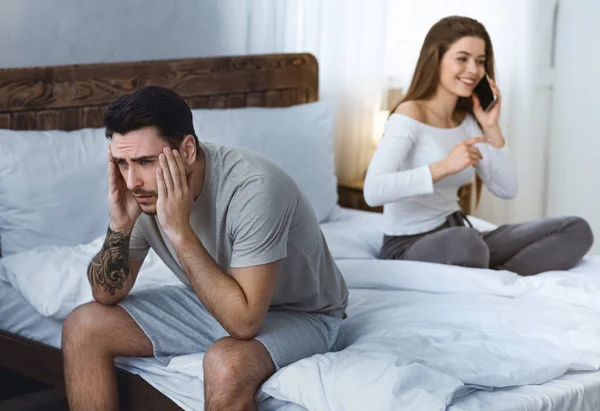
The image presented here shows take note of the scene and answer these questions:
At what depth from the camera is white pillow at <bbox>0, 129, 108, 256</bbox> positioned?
8.42ft

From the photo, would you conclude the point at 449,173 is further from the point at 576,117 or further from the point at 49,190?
the point at 576,117

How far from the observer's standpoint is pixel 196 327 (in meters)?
2.01

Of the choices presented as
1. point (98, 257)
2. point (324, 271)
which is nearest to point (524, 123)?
point (324, 271)

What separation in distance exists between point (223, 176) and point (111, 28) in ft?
4.34

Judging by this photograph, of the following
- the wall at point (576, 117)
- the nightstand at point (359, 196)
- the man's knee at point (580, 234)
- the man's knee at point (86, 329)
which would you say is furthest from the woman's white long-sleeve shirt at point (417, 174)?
the wall at point (576, 117)

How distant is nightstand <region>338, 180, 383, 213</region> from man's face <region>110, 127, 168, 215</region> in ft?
5.56

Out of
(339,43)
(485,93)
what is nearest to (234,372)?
(485,93)

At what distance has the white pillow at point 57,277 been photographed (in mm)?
2205

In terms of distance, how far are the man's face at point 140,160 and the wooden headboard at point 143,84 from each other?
96cm

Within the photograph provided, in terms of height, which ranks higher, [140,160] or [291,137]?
[140,160]

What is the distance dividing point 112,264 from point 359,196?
1645 millimetres

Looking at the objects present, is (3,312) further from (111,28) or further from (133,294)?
(111,28)

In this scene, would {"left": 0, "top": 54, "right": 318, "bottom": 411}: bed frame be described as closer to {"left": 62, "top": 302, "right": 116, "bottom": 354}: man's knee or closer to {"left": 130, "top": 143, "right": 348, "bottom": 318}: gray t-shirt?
{"left": 62, "top": 302, "right": 116, "bottom": 354}: man's knee

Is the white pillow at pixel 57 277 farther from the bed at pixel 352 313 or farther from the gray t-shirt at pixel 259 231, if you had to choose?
the gray t-shirt at pixel 259 231
